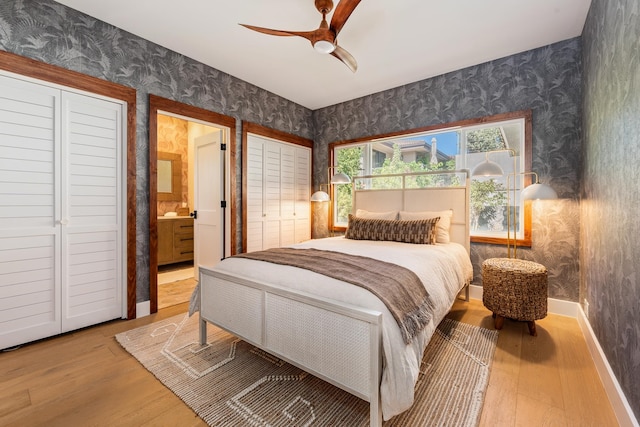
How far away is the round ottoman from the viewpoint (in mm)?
2332

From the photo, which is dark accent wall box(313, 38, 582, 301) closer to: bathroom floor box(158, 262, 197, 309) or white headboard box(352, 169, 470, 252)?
white headboard box(352, 169, 470, 252)

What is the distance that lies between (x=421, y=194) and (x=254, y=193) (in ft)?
7.52

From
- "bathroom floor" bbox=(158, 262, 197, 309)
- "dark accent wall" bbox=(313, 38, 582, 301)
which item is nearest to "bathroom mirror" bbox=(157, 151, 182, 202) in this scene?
"bathroom floor" bbox=(158, 262, 197, 309)

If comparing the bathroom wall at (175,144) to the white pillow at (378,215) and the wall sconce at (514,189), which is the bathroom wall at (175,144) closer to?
the white pillow at (378,215)

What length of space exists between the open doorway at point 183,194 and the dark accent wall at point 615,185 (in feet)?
11.6

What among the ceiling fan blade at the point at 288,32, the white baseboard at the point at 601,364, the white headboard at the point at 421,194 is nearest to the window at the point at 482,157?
the white headboard at the point at 421,194

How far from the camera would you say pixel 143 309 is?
9.27 feet

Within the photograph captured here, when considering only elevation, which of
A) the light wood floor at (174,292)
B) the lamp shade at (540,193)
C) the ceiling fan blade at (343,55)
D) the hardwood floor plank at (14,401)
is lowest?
the hardwood floor plank at (14,401)

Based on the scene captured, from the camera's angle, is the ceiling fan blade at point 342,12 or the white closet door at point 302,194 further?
the white closet door at point 302,194

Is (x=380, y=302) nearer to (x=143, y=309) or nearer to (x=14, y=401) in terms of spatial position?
(x=14, y=401)

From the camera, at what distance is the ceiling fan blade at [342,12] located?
6.09ft

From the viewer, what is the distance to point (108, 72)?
8.46 ft

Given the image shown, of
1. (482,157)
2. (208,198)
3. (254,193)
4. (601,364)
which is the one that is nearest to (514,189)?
(482,157)

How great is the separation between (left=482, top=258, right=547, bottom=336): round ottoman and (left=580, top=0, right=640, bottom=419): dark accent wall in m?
0.34
